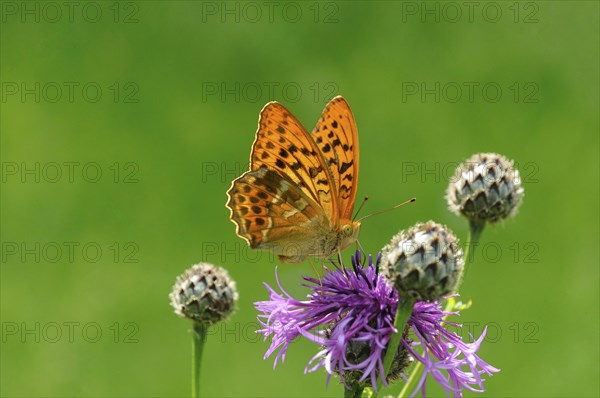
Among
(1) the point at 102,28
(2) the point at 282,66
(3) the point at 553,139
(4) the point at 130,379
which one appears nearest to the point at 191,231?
(4) the point at 130,379

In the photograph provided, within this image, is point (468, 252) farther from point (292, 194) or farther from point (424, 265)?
point (424, 265)

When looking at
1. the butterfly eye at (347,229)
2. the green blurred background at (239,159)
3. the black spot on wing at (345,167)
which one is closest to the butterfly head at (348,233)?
the butterfly eye at (347,229)

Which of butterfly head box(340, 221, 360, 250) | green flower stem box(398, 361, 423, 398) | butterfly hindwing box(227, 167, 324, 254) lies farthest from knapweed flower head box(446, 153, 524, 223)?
green flower stem box(398, 361, 423, 398)

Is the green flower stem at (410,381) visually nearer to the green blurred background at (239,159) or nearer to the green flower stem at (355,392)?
the green flower stem at (355,392)

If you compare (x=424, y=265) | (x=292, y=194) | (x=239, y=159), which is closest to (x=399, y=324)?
(x=424, y=265)

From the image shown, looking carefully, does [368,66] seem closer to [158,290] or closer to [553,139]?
[553,139]

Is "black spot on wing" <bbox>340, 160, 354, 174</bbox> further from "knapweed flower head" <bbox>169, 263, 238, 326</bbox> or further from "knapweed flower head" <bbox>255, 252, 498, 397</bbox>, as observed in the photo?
"knapweed flower head" <bbox>169, 263, 238, 326</bbox>
